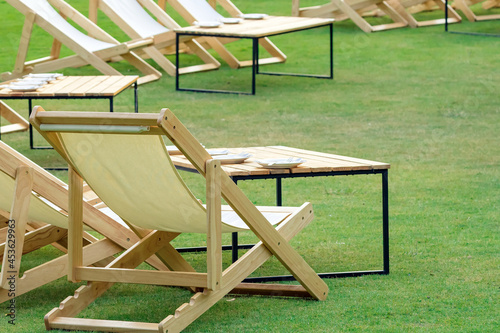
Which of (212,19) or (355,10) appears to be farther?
(355,10)

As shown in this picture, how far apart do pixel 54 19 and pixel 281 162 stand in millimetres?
5986

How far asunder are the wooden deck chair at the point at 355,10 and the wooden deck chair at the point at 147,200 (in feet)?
30.6

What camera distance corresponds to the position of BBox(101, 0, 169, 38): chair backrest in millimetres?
10180

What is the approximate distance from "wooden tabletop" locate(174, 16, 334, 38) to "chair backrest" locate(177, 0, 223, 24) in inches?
19.8

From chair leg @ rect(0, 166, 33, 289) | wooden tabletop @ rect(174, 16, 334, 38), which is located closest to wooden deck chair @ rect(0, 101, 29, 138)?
wooden tabletop @ rect(174, 16, 334, 38)

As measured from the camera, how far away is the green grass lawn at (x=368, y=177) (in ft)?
12.2

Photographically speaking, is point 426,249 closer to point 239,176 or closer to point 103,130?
point 239,176

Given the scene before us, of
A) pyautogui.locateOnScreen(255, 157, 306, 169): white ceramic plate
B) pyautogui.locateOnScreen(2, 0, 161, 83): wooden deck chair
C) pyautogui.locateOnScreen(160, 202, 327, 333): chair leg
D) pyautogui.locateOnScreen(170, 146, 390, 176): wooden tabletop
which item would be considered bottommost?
pyautogui.locateOnScreen(160, 202, 327, 333): chair leg

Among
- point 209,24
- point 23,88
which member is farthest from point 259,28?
point 23,88

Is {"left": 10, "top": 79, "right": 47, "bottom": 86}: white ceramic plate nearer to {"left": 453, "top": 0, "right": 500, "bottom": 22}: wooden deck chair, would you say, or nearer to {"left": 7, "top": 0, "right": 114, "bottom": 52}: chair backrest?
{"left": 7, "top": 0, "right": 114, "bottom": 52}: chair backrest

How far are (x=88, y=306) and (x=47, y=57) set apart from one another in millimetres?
7046

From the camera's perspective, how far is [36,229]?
4148mm

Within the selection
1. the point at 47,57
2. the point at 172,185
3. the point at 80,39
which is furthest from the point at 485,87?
the point at 172,185

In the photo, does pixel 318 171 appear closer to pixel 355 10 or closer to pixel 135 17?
pixel 135 17
